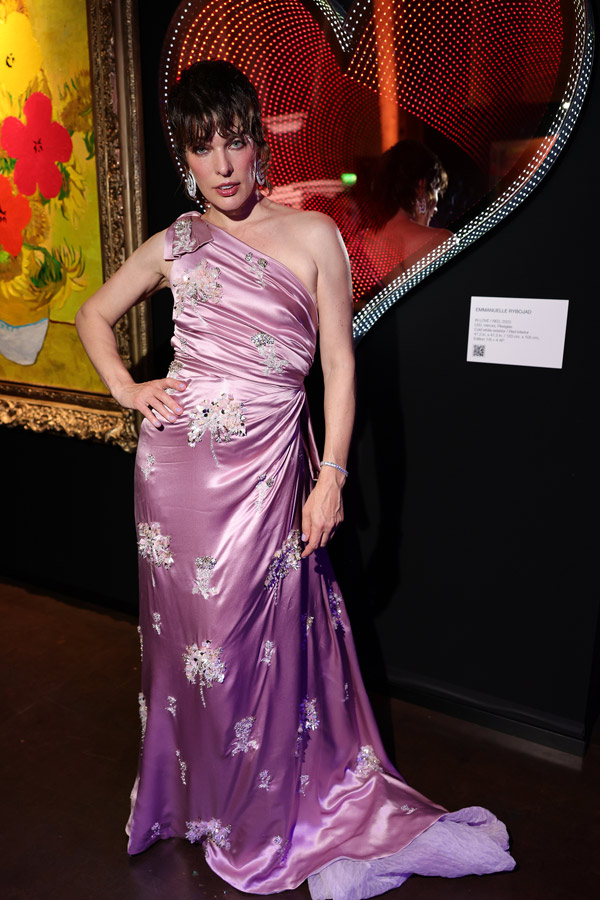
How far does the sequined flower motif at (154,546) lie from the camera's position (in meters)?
1.75

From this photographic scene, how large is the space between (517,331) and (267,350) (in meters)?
0.85

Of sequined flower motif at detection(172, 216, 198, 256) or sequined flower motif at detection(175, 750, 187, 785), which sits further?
sequined flower motif at detection(175, 750, 187, 785)

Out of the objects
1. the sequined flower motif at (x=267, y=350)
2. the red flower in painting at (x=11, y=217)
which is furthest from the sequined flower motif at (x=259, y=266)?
the red flower in painting at (x=11, y=217)

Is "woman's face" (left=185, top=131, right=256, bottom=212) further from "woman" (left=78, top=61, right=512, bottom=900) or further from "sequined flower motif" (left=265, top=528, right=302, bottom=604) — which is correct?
"sequined flower motif" (left=265, top=528, right=302, bottom=604)

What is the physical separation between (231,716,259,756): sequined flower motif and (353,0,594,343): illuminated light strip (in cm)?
118

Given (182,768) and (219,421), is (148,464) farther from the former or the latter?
(182,768)

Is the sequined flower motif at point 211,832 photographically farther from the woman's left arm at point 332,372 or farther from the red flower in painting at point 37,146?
the red flower in painting at point 37,146

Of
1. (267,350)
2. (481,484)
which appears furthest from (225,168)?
(481,484)

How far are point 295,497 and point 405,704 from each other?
3.84 ft

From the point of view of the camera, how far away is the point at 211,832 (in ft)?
6.04

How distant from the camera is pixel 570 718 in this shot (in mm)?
2291

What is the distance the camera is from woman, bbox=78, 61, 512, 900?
1647 millimetres

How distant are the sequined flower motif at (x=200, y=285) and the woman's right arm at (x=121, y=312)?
4.6 inches

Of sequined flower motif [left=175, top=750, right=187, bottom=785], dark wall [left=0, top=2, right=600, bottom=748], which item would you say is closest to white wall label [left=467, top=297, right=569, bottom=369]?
dark wall [left=0, top=2, right=600, bottom=748]
